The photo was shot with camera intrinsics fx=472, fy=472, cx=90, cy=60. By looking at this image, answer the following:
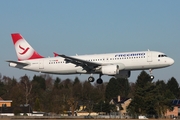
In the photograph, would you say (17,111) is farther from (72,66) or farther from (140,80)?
(72,66)

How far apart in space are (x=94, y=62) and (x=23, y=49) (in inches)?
572

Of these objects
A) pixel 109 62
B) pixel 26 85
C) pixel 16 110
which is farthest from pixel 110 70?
pixel 26 85

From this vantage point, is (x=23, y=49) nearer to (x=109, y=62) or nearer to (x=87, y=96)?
(x=109, y=62)

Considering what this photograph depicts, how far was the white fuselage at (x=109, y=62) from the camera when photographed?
65750 mm

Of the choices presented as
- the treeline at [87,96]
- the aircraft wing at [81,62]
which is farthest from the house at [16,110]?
the aircraft wing at [81,62]

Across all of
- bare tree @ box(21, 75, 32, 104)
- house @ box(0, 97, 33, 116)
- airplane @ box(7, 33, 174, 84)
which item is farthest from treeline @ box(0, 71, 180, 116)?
airplane @ box(7, 33, 174, 84)

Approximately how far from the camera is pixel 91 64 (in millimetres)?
68500

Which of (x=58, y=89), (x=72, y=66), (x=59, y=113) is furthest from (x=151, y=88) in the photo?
(x=72, y=66)

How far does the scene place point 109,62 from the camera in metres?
68.1

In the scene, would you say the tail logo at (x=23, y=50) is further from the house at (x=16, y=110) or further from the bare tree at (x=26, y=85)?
the bare tree at (x=26, y=85)

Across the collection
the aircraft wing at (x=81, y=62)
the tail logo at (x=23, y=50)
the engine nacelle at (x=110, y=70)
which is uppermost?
the tail logo at (x=23, y=50)

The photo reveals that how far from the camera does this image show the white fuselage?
65.8 metres

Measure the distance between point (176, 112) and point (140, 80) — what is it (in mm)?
14848

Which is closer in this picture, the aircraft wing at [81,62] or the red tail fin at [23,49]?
the aircraft wing at [81,62]
